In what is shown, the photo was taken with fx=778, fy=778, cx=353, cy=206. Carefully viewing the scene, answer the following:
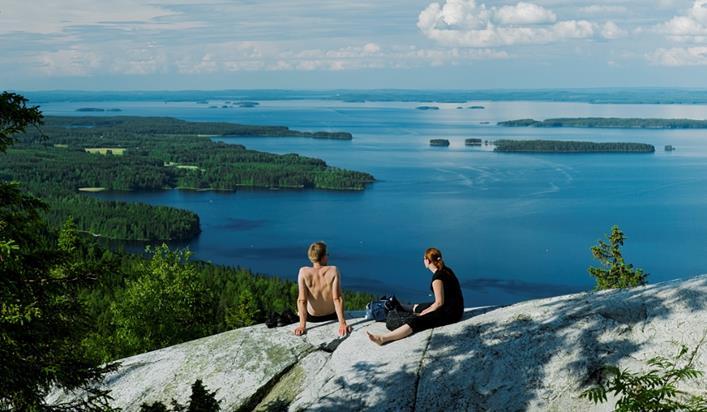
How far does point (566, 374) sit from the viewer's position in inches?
389

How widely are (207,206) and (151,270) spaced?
105 metres

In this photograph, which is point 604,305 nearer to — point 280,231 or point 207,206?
point 280,231

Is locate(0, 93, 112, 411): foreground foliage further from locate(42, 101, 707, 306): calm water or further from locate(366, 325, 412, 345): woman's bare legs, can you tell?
locate(42, 101, 707, 306): calm water

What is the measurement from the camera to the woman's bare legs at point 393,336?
11.6 m

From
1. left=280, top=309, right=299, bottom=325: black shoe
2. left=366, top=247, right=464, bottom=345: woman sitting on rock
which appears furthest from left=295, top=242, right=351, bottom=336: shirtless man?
left=366, top=247, right=464, bottom=345: woman sitting on rock

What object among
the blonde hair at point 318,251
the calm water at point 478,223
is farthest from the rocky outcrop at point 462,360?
the calm water at point 478,223

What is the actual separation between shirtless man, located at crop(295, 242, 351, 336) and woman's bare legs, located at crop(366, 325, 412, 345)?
80 cm

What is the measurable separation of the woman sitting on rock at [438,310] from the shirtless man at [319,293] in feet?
3.22

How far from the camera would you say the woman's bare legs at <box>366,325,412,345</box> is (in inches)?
455

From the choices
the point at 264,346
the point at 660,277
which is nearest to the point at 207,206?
the point at 660,277

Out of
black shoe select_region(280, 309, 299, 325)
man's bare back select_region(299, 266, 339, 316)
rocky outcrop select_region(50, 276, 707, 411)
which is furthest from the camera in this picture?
black shoe select_region(280, 309, 299, 325)

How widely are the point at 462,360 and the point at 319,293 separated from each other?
306cm

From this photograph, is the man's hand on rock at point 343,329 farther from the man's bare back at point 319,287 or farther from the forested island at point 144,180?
the forested island at point 144,180

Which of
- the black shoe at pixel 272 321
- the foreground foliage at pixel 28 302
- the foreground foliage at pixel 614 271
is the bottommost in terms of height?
the foreground foliage at pixel 614 271
